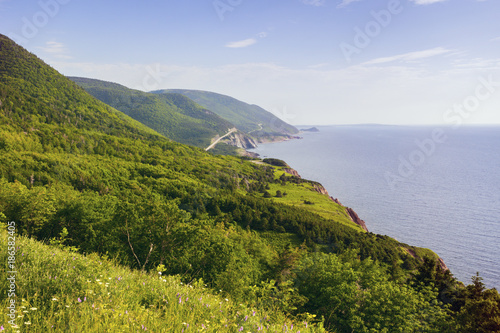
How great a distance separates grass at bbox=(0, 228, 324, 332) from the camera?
15.1 ft

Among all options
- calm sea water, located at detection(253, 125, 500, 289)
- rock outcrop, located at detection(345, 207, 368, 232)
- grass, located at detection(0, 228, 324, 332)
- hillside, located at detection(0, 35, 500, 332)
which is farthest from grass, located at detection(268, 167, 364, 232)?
grass, located at detection(0, 228, 324, 332)

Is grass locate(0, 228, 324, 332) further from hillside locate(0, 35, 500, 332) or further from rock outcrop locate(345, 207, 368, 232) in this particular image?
rock outcrop locate(345, 207, 368, 232)

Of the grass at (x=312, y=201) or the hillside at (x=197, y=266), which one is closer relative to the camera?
the hillside at (x=197, y=266)

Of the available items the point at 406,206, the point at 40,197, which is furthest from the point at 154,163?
the point at 406,206

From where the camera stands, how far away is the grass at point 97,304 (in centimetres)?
460

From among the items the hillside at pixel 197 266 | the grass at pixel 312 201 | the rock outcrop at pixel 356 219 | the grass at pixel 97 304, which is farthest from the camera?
the grass at pixel 312 201

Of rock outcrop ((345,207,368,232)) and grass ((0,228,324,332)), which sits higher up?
grass ((0,228,324,332))

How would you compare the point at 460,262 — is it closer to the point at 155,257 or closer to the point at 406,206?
the point at 406,206

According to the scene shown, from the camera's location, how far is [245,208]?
9944 centimetres

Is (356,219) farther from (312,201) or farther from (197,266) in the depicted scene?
(197,266)

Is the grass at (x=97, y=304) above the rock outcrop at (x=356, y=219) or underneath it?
above

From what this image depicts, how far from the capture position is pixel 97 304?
5.36 meters

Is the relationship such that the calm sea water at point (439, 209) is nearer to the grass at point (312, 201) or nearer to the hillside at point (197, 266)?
the grass at point (312, 201)

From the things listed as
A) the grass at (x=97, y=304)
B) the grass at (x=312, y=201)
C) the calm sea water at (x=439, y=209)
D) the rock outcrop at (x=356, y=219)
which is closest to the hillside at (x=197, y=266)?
the grass at (x=97, y=304)
